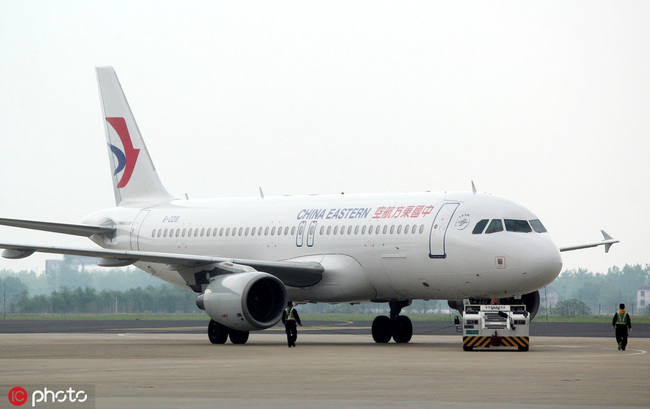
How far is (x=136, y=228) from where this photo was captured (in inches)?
1726

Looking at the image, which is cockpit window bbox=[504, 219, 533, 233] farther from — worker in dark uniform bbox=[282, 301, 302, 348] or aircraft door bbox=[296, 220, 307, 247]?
aircraft door bbox=[296, 220, 307, 247]

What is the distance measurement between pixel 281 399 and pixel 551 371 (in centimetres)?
739

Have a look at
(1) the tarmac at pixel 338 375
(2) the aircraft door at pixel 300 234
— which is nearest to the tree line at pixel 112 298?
(2) the aircraft door at pixel 300 234

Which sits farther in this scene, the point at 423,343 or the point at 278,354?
the point at 423,343

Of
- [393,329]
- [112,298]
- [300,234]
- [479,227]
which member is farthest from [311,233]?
[112,298]

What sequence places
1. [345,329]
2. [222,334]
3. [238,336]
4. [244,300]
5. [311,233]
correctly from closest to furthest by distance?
[244,300]
[222,334]
[238,336]
[311,233]
[345,329]

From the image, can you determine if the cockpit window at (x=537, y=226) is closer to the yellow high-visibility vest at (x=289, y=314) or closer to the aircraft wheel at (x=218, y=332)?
the yellow high-visibility vest at (x=289, y=314)

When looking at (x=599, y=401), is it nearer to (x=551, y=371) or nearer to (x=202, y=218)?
(x=551, y=371)

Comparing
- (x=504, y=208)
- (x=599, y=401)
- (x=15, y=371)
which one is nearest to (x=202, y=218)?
(x=504, y=208)

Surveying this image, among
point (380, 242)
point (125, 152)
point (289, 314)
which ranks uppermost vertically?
point (125, 152)

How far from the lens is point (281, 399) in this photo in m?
16.7

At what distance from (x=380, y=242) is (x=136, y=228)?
12189 millimetres

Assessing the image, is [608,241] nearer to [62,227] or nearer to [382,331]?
[382,331]

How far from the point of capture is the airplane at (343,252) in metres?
33.1
